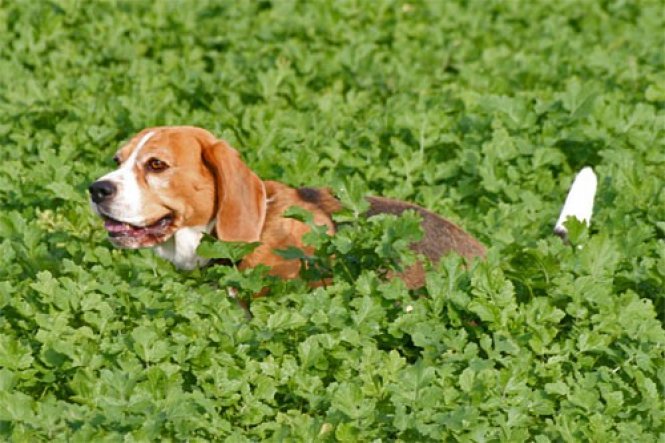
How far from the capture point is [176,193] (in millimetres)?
6902

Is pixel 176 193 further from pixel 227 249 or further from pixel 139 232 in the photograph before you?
pixel 227 249

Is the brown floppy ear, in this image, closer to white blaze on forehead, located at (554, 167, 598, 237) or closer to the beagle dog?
the beagle dog

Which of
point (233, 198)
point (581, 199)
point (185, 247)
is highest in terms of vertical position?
point (233, 198)

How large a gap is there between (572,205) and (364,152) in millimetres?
1554

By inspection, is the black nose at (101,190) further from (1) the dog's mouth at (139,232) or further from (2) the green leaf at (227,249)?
(2) the green leaf at (227,249)

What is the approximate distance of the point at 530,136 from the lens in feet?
28.6

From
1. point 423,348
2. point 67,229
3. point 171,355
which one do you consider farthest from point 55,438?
point 67,229

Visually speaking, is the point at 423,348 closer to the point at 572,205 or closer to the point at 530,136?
the point at 572,205

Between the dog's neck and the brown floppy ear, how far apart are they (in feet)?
0.41

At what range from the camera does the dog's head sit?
6844 mm

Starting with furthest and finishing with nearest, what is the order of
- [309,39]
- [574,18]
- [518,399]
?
[574,18] → [309,39] → [518,399]

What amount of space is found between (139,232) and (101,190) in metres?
0.29

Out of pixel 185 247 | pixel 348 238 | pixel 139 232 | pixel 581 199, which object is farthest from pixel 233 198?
pixel 581 199

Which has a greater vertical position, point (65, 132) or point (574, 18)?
point (65, 132)
